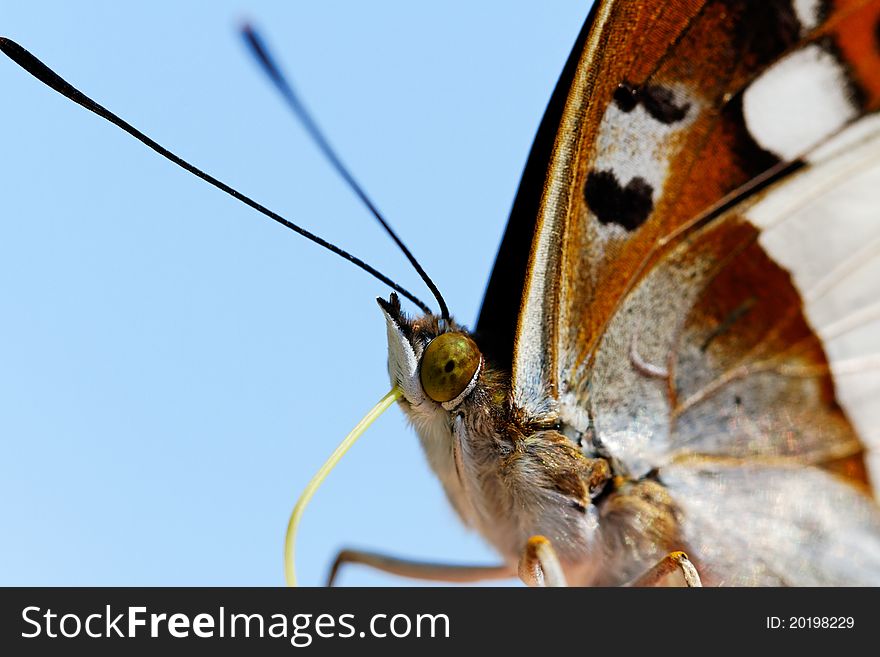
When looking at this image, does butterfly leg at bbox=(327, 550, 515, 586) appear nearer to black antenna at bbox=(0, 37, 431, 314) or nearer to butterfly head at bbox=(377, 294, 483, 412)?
butterfly head at bbox=(377, 294, 483, 412)

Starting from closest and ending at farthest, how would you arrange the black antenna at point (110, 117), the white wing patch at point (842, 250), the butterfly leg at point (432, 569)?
the black antenna at point (110, 117) < the white wing patch at point (842, 250) < the butterfly leg at point (432, 569)

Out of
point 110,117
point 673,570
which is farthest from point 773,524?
point 110,117

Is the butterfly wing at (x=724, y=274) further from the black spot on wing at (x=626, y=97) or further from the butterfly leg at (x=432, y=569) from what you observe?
the butterfly leg at (x=432, y=569)

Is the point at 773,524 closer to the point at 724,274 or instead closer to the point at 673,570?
the point at 673,570

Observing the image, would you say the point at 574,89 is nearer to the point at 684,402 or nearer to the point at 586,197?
the point at 586,197

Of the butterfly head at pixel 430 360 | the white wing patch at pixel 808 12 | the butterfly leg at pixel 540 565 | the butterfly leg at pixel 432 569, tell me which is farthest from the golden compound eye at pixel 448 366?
the white wing patch at pixel 808 12

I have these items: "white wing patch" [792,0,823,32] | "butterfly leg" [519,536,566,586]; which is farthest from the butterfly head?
"white wing patch" [792,0,823,32]
